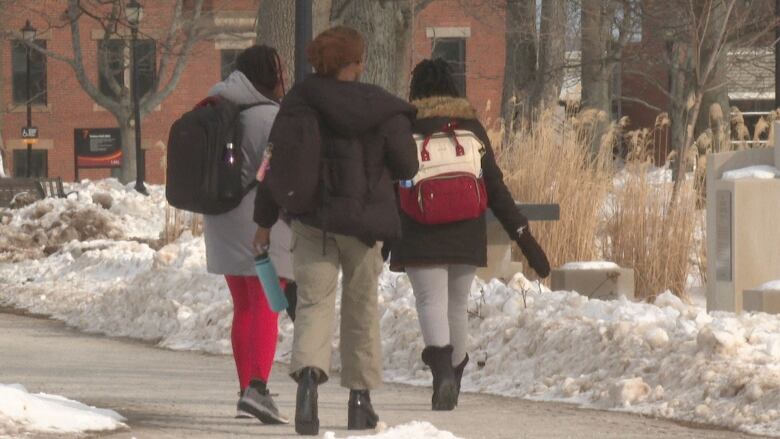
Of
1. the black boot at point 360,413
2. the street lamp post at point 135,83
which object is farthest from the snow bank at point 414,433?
the street lamp post at point 135,83

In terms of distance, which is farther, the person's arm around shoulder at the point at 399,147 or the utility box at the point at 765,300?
the utility box at the point at 765,300

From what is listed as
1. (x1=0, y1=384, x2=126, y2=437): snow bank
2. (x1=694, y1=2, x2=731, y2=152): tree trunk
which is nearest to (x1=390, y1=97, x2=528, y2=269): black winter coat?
(x1=0, y1=384, x2=126, y2=437): snow bank

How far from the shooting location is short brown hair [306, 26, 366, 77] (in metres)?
7.70

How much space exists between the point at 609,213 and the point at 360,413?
7.85m

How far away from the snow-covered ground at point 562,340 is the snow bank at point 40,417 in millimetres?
2615

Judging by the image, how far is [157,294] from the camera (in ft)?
48.5

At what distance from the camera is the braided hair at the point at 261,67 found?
8359 mm

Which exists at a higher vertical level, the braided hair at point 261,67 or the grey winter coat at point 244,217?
the braided hair at point 261,67

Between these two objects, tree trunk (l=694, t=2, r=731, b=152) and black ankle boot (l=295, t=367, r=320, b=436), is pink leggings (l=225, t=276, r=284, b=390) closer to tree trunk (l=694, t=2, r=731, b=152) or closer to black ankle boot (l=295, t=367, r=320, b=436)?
black ankle boot (l=295, t=367, r=320, b=436)

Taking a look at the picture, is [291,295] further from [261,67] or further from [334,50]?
[334,50]

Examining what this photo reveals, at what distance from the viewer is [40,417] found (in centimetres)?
781

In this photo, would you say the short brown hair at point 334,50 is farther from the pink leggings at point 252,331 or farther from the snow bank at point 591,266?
the snow bank at point 591,266

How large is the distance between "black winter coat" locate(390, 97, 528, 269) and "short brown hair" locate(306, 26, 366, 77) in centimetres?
110

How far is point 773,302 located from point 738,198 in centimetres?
175
